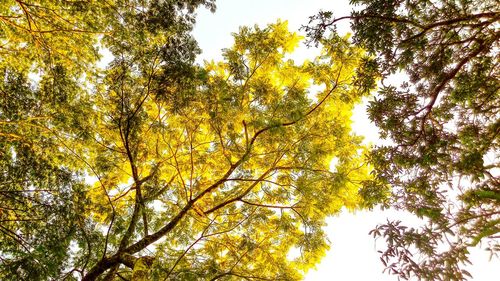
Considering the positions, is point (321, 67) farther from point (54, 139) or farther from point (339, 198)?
point (54, 139)

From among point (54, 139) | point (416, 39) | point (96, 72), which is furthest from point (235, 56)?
point (54, 139)

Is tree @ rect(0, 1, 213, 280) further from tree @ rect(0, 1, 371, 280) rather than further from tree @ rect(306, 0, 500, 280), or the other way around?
tree @ rect(306, 0, 500, 280)

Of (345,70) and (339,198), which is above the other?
(345,70)

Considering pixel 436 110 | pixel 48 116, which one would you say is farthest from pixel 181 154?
pixel 436 110

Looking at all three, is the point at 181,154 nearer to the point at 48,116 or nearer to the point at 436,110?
the point at 48,116

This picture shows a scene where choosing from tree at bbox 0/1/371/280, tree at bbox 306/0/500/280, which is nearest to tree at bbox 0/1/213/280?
tree at bbox 0/1/371/280

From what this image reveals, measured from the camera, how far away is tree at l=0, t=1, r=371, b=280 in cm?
478

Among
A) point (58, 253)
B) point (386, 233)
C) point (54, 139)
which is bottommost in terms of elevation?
point (386, 233)

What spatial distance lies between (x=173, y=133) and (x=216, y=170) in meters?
1.41

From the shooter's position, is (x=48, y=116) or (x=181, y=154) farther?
(x=181, y=154)

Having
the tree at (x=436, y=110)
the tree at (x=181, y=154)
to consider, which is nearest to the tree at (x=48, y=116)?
the tree at (x=181, y=154)

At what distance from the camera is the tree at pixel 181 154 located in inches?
188

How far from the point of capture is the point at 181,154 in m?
7.20

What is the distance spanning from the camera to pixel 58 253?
4.57m
